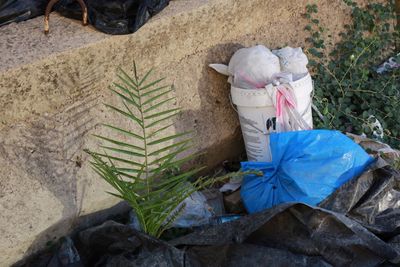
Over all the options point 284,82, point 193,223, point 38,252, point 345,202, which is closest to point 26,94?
point 38,252

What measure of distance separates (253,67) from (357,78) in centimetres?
108

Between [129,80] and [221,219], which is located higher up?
[129,80]

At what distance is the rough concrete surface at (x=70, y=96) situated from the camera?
9.46 ft

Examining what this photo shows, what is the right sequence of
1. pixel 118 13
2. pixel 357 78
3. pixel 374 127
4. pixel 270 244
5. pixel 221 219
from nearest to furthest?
pixel 270 244, pixel 118 13, pixel 221 219, pixel 374 127, pixel 357 78

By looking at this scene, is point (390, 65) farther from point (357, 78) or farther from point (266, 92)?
point (266, 92)

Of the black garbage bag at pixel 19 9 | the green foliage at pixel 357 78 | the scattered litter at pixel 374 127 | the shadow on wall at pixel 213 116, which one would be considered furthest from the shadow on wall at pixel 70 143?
the scattered litter at pixel 374 127

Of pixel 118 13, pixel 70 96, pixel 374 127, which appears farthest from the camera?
pixel 374 127

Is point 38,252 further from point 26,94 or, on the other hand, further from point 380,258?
point 380,258

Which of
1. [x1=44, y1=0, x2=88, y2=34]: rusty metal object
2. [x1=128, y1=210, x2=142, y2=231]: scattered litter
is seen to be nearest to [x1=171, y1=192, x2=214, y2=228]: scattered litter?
[x1=128, y1=210, x2=142, y2=231]: scattered litter

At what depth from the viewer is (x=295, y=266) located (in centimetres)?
281

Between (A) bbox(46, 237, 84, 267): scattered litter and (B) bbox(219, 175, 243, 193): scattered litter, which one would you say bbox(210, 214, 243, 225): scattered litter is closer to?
(B) bbox(219, 175, 243, 193): scattered litter

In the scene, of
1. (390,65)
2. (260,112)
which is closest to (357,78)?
(390,65)

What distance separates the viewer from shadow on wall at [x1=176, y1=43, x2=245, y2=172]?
11.6ft

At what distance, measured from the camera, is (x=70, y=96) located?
3.03 m
